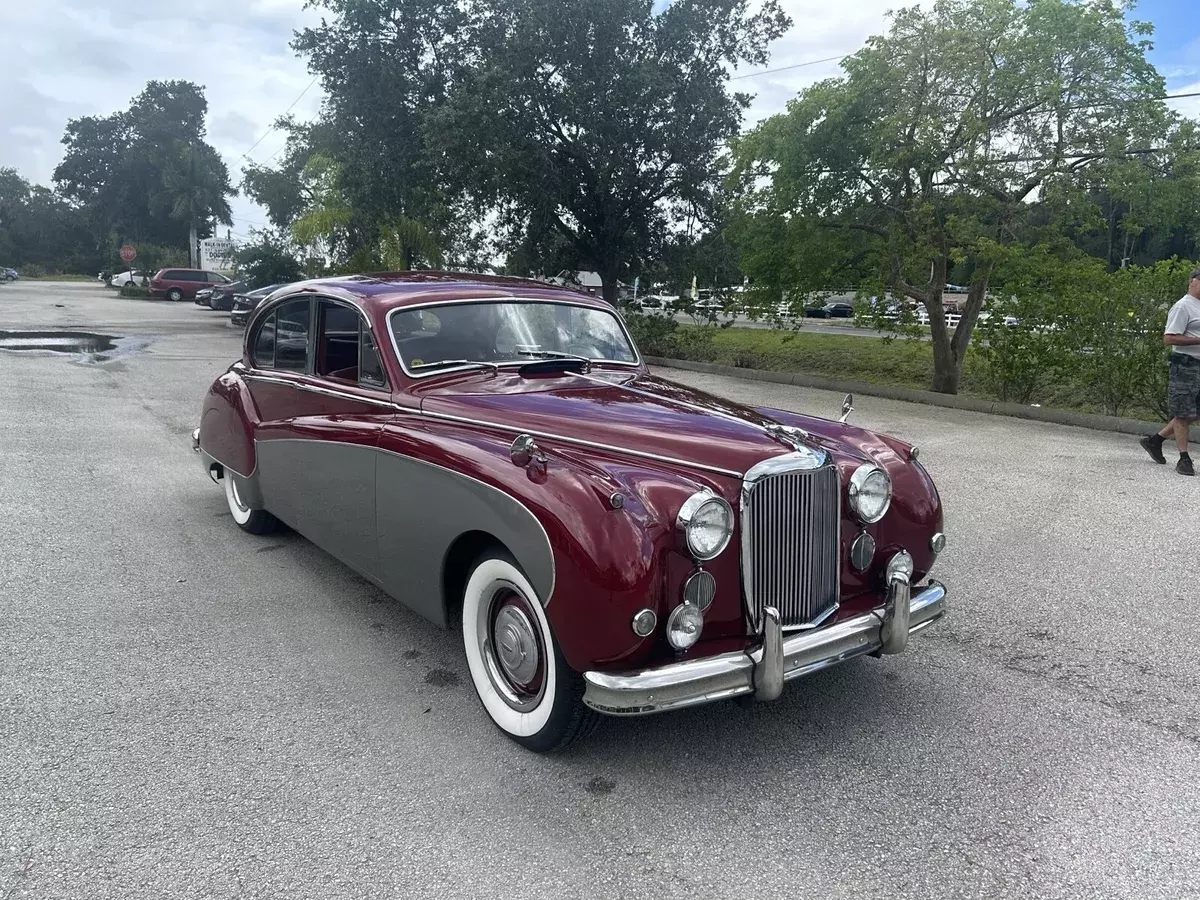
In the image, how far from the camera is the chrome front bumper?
8.76ft

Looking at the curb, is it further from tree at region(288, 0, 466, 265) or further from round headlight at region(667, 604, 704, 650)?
round headlight at region(667, 604, 704, 650)

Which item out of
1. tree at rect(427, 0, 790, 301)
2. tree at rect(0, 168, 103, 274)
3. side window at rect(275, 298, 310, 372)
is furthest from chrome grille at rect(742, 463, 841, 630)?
tree at rect(0, 168, 103, 274)

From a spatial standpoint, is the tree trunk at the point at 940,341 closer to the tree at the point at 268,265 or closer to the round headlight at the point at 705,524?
the round headlight at the point at 705,524

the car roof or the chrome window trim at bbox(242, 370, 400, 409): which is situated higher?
the car roof

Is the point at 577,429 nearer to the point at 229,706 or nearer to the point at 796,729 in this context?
the point at 796,729

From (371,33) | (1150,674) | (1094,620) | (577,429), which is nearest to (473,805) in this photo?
(577,429)

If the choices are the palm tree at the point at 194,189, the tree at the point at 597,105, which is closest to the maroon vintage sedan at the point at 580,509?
the tree at the point at 597,105

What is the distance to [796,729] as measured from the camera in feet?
10.8

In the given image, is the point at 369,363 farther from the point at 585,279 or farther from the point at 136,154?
the point at 136,154

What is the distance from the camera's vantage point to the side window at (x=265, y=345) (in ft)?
17.0

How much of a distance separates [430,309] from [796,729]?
8.35 ft

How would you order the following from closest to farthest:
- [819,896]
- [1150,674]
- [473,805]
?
1. [819,896]
2. [473,805]
3. [1150,674]

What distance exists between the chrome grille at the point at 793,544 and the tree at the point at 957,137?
10.0 meters

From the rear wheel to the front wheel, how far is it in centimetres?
258
